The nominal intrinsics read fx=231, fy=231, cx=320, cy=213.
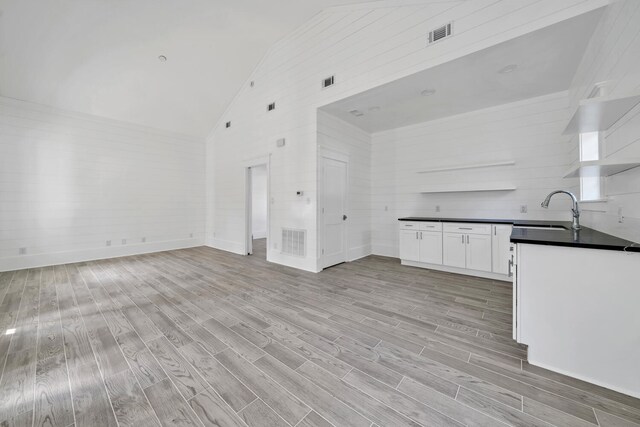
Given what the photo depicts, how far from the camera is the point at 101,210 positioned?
5355 millimetres

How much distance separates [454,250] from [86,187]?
7.78m

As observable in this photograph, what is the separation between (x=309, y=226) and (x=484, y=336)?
2974 millimetres

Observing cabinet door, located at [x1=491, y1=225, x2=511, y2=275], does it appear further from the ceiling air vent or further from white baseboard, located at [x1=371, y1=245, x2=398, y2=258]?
the ceiling air vent

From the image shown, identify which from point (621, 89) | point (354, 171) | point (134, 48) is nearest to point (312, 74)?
point (354, 171)

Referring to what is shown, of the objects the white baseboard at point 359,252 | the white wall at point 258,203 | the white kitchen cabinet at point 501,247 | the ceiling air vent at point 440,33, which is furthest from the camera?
the white wall at point 258,203

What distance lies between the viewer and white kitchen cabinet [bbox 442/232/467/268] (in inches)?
158

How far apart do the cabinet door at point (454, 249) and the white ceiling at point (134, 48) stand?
4137mm

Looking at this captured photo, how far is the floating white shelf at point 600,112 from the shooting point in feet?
5.01

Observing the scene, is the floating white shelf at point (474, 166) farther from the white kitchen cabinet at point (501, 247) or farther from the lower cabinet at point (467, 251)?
the lower cabinet at point (467, 251)

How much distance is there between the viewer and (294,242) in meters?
4.64

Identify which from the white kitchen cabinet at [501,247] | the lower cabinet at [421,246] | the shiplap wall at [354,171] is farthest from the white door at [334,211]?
the white kitchen cabinet at [501,247]

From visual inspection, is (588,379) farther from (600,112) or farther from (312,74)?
(312,74)

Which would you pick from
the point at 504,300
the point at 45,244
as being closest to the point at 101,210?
the point at 45,244

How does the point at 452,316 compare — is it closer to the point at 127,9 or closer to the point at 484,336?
the point at 484,336
